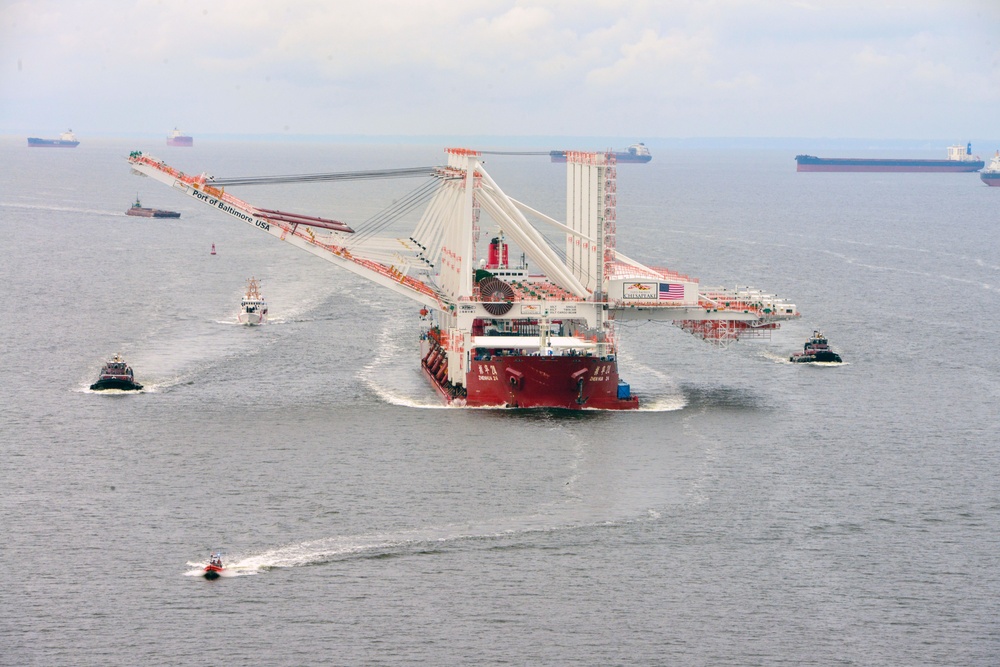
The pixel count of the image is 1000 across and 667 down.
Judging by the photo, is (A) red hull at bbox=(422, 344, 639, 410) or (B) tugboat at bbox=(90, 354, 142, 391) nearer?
(A) red hull at bbox=(422, 344, 639, 410)

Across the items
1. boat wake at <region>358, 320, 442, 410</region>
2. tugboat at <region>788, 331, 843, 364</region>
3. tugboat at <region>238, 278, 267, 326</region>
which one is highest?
tugboat at <region>238, 278, 267, 326</region>

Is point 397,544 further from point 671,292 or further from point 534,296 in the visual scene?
point 671,292

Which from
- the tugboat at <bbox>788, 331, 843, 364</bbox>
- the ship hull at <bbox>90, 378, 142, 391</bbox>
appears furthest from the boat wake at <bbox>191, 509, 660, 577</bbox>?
the tugboat at <bbox>788, 331, 843, 364</bbox>

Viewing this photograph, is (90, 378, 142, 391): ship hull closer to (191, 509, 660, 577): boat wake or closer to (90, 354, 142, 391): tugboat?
(90, 354, 142, 391): tugboat

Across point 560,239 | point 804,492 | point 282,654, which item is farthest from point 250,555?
point 560,239

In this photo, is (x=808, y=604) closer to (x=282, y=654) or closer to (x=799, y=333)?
(x=282, y=654)

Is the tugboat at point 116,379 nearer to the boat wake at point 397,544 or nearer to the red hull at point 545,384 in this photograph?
the red hull at point 545,384

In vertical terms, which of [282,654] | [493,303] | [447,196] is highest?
[447,196]
